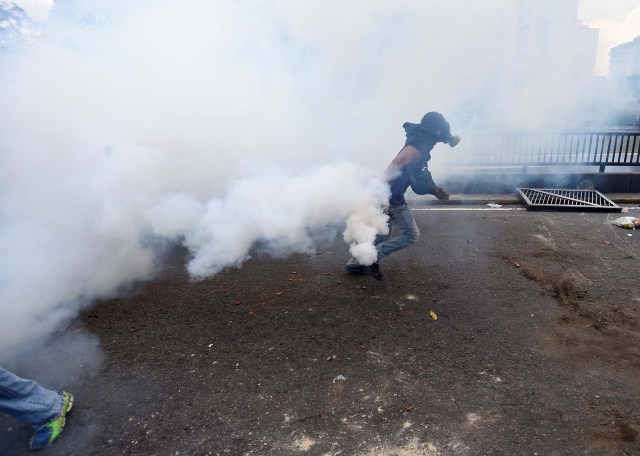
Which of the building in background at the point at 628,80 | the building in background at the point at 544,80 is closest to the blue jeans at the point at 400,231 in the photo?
the building in background at the point at 544,80

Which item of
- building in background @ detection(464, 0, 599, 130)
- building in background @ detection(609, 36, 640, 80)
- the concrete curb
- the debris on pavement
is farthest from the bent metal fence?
building in background @ detection(609, 36, 640, 80)

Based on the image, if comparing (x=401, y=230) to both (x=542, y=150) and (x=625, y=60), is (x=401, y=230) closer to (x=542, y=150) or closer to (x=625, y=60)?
(x=542, y=150)

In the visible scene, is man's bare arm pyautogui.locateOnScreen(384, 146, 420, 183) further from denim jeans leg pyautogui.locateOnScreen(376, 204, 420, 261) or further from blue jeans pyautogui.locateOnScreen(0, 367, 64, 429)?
blue jeans pyautogui.locateOnScreen(0, 367, 64, 429)

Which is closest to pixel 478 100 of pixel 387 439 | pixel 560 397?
pixel 560 397

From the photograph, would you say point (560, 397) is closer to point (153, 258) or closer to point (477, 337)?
point (477, 337)

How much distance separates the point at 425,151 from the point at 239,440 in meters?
2.84

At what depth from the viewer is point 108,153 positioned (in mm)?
4148

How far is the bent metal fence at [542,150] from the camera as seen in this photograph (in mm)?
7406

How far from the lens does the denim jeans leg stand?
4.05m

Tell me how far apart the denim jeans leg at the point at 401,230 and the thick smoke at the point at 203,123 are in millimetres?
150

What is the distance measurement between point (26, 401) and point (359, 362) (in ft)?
6.10

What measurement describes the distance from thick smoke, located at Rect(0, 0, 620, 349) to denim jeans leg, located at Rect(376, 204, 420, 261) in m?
0.15

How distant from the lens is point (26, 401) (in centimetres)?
218

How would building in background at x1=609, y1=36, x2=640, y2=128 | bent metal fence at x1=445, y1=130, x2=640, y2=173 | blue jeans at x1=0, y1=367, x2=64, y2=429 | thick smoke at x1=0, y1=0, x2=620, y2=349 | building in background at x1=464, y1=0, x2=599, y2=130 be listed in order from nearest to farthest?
1. blue jeans at x1=0, y1=367, x2=64, y2=429
2. thick smoke at x1=0, y1=0, x2=620, y2=349
3. bent metal fence at x1=445, y1=130, x2=640, y2=173
4. building in background at x1=464, y1=0, x2=599, y2=130
5. building in background at x1=609, y1=36, x2=640, y2=128
